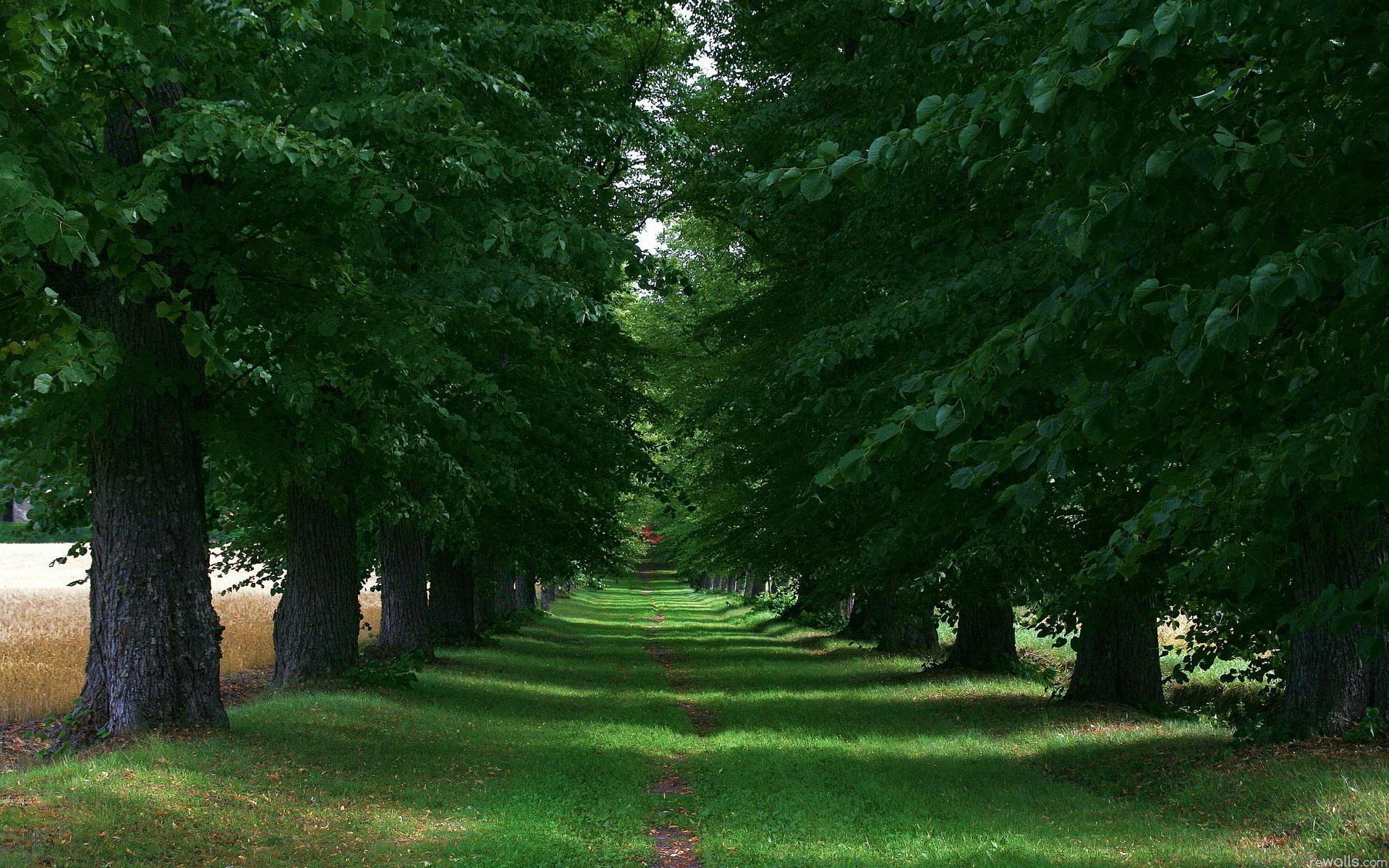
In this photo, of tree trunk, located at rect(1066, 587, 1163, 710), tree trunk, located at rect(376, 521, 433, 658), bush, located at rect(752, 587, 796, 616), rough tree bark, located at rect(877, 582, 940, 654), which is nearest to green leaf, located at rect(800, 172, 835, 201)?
tree trunk, located at rect(1066, 587, 1163, 710)

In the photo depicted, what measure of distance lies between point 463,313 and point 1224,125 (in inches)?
282

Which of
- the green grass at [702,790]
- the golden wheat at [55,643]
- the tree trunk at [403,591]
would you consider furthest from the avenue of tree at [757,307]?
the golden wheat at [55,643]

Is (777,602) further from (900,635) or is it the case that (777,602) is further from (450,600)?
(450,600)

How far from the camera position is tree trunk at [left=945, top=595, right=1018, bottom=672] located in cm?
1964

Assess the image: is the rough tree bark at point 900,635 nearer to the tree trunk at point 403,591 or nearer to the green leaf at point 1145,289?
the tree trunk at point 403,591

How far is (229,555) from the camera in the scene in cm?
2244

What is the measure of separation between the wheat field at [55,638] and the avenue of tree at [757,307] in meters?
2.21

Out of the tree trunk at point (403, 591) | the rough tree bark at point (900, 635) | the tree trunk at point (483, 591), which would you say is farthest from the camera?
the tree trunk at point (483, 591)

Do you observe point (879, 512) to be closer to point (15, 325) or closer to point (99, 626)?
point (99, 626)

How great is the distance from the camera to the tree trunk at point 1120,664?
14539 mm

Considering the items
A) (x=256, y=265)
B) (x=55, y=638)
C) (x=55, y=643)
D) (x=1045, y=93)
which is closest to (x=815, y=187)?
(x=1045, y=93)

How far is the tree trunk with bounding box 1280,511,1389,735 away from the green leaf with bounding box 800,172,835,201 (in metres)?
Answer: 8.03

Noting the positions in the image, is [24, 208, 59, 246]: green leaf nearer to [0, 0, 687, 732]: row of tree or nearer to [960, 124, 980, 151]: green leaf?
[0, 0, 687, 732]: row of tree

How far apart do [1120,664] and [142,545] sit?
1157 cm
